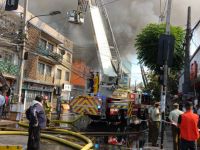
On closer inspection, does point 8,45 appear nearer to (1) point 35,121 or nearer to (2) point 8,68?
(2) point 8,68

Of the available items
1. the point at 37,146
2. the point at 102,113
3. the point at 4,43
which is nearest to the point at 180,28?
the point at 4,43

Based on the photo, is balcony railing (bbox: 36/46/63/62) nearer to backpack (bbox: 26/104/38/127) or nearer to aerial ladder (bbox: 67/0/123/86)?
aerial ladder (bbox: 67/0/123/86)

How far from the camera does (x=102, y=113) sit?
2020 cm

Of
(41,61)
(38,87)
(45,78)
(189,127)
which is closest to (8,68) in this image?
(38,87)

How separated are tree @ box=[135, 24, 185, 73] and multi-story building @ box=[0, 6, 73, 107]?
7.71 m

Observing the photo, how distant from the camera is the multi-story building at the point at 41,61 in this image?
34.5m

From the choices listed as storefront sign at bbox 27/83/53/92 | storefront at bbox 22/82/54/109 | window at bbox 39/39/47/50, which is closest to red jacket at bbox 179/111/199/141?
storefront at bbox 22/82/54/109

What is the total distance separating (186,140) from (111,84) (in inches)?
626

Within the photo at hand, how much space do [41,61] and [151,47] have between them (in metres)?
11.7

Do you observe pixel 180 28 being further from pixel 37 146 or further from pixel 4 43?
pixel 37 146

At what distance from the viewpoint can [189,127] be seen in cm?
853

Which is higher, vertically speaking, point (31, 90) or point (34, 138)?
point (31, 90)

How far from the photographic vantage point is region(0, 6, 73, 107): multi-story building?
3452cm

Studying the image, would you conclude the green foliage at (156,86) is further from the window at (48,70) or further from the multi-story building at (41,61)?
the window at (48,70)
